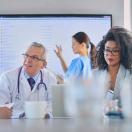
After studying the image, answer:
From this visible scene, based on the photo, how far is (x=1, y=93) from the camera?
2.71 metres

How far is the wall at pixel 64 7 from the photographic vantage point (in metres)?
2.98

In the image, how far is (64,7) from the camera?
299cm

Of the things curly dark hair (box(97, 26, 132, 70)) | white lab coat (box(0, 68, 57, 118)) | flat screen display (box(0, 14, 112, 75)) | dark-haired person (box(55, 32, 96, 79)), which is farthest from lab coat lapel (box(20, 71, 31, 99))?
curly dark hair (box(97, 26, 132, 70))

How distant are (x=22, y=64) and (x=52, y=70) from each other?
27cm

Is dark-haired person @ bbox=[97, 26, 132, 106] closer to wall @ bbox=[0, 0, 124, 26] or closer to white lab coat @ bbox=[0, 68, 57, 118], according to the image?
white lab coat @ bbox=[0, 68, 57, 118]

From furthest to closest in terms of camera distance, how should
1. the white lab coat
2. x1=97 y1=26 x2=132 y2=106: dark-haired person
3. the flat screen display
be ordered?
the flat screen display < the white lab coat < x1=97 y1=26 x2=132 y2=106: dark-haired person

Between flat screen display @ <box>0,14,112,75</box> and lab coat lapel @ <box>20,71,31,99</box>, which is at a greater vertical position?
flat screen display @ <box>0,14,112,75</box>

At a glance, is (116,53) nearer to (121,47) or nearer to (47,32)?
(121,47)

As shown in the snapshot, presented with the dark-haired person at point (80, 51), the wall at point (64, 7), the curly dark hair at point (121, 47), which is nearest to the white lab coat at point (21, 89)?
the dark-haired person at point (80, 51)

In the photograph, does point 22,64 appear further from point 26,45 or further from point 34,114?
point 34,114

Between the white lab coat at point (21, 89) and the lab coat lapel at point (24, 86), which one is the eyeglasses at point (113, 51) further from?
the lab coat lapel at point (24, 86)

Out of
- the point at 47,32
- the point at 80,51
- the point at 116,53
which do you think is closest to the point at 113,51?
the point at 116,53

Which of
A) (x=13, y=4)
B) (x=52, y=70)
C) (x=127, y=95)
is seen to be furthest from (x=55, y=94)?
(x=13, y=4)

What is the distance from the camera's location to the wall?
2.98 meters
